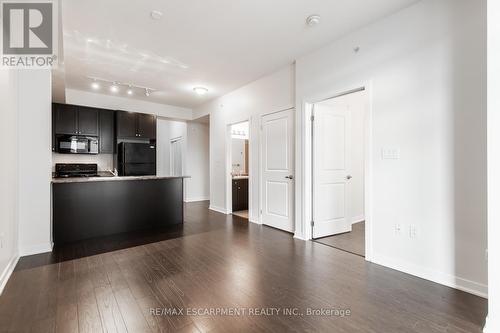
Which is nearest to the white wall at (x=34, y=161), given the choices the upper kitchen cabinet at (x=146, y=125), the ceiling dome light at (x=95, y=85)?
the ceiling dome light at (x=95, y=85)

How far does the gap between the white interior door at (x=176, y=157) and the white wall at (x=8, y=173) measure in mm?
4919

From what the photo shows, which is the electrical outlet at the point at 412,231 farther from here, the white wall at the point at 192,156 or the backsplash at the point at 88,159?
the backsplash at the point at 88,159

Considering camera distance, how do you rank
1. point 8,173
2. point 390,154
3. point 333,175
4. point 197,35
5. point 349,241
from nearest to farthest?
1. point 8,173
2. point 390,154
3. point 197,35
4. point 349,241
5. point 333,175

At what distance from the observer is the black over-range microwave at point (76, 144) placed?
4965 millimetres

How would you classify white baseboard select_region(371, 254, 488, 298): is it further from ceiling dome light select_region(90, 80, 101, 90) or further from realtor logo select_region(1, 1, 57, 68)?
ceiling dome light select_region(90, 80, 101, 90)

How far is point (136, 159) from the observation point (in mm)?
5648

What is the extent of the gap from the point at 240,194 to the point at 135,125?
10.2 feet

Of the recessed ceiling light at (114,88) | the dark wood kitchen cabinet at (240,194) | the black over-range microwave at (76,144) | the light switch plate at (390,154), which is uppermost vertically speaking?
the recessed ceiling light at (114,88)

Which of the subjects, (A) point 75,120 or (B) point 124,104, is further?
(B) point 124,104

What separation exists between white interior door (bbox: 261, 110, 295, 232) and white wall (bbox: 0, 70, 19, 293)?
11.6ft

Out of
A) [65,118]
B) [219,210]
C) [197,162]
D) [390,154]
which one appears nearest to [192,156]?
[197,162]

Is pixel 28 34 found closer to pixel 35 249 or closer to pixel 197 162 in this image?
pixel 35 249
